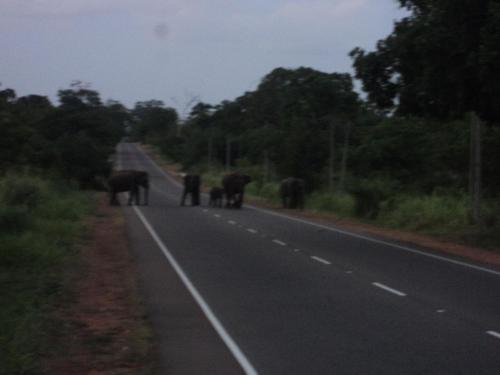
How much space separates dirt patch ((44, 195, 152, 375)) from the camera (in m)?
9.61

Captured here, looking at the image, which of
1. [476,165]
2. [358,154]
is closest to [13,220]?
[476,165]

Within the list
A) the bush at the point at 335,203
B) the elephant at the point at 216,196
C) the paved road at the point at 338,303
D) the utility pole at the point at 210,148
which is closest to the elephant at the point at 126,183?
the elephant at the point at 216,196

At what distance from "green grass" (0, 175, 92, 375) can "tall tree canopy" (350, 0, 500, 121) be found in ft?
30.1

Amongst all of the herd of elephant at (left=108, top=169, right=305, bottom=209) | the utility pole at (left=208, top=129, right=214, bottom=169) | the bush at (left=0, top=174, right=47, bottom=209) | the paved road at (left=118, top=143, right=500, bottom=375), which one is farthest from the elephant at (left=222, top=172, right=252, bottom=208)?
the utility pole at (left=208, top=129, right=214, bottom=169)

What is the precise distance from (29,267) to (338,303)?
6532 mm

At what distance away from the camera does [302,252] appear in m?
21.8

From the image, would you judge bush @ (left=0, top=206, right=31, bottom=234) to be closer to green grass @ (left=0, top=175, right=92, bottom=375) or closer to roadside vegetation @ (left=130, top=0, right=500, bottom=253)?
green grass @ (left=0, top=175, right=92, bottom=375)

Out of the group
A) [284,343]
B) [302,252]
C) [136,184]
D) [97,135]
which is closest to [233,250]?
[302,252]

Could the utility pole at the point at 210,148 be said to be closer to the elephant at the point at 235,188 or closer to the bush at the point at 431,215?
the elephant at the point at 235,188

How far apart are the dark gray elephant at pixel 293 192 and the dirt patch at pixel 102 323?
917 inches

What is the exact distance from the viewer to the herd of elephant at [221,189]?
4456 cm

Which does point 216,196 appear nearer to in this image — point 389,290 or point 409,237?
point 409,237

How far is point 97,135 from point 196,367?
2018 inches

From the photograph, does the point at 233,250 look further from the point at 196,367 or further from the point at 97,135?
the point at 97,135
